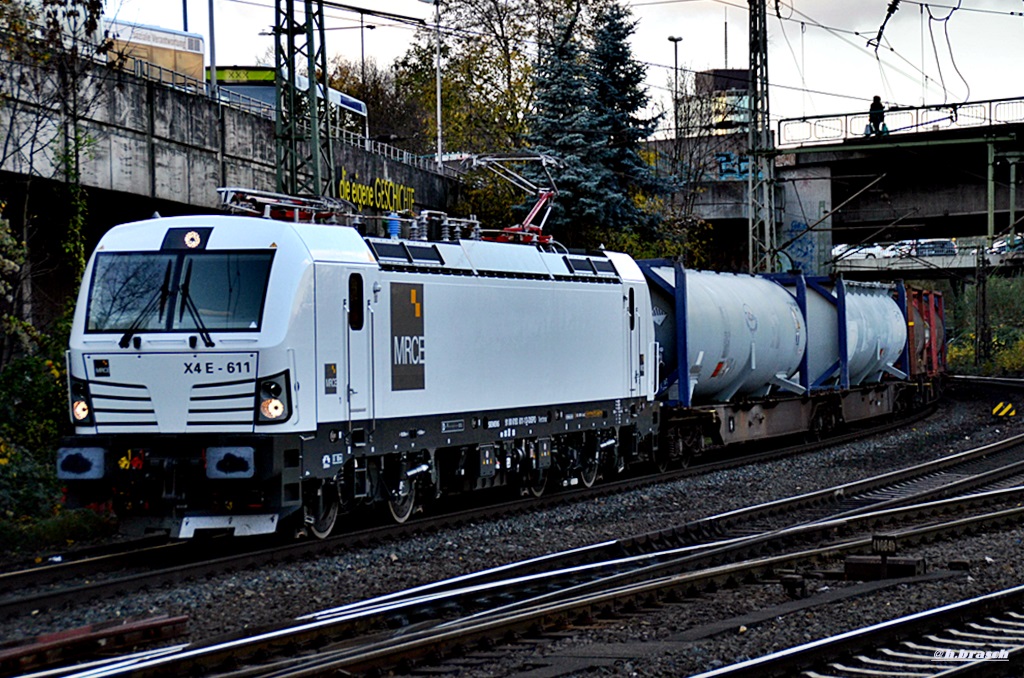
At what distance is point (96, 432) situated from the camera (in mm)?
13398

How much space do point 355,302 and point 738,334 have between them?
11312mm

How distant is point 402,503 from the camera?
15.8m

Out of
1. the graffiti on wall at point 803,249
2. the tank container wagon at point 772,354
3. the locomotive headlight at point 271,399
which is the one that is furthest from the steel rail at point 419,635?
the graffiti on wall at point 803,249

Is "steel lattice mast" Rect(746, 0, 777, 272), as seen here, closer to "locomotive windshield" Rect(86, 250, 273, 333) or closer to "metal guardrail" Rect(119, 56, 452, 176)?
"metal guardrail" Rect(119, 56, 452, 176)

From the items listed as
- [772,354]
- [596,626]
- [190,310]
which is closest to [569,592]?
[596,626]

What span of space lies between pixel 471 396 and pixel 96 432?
15.5 feet

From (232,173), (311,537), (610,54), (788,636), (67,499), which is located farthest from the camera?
(610,54)

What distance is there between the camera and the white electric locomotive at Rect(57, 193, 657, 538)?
511 inches

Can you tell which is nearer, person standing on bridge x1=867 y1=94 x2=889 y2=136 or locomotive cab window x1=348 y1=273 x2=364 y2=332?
locomotive cab window x1=348 y1=273 x2=364 y2=332

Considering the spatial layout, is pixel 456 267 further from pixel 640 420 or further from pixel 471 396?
pixel 640 420

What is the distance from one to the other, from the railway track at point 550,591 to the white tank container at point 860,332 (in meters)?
12.1

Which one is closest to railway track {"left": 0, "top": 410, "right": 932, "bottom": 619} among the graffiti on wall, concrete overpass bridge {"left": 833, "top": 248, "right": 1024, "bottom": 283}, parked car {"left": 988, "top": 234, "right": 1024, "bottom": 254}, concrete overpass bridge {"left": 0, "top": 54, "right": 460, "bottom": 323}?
concrete overpass bridge {"left": 0, "top": 54, "right": 460, "bottom": 323}

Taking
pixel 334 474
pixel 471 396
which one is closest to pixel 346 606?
pixel 334 474

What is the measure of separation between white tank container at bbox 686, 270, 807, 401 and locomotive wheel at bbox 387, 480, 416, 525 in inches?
314
